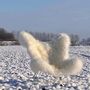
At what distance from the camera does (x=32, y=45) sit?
416 inches

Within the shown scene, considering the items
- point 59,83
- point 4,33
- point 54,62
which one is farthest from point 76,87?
point 4,33

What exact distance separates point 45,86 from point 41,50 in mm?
1239

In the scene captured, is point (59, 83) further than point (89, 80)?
No

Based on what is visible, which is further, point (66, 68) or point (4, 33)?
point (4, 33)

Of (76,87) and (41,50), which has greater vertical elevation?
(41,50)

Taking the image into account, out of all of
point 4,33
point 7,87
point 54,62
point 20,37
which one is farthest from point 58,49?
point 4,33

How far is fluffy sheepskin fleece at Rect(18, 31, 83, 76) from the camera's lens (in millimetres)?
10415

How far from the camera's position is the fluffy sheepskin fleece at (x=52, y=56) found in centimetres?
1041

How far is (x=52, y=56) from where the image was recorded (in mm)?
10836

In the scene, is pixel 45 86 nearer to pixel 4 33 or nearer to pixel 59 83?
pixel 59 83

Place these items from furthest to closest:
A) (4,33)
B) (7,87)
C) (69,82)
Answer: (4,33) < (69,82) < (7,87)

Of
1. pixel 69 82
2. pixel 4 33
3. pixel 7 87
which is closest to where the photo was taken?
pixel 7 87

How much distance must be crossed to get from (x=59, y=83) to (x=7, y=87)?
1401mm

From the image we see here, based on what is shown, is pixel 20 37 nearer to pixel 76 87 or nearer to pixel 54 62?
pixel 54 62
